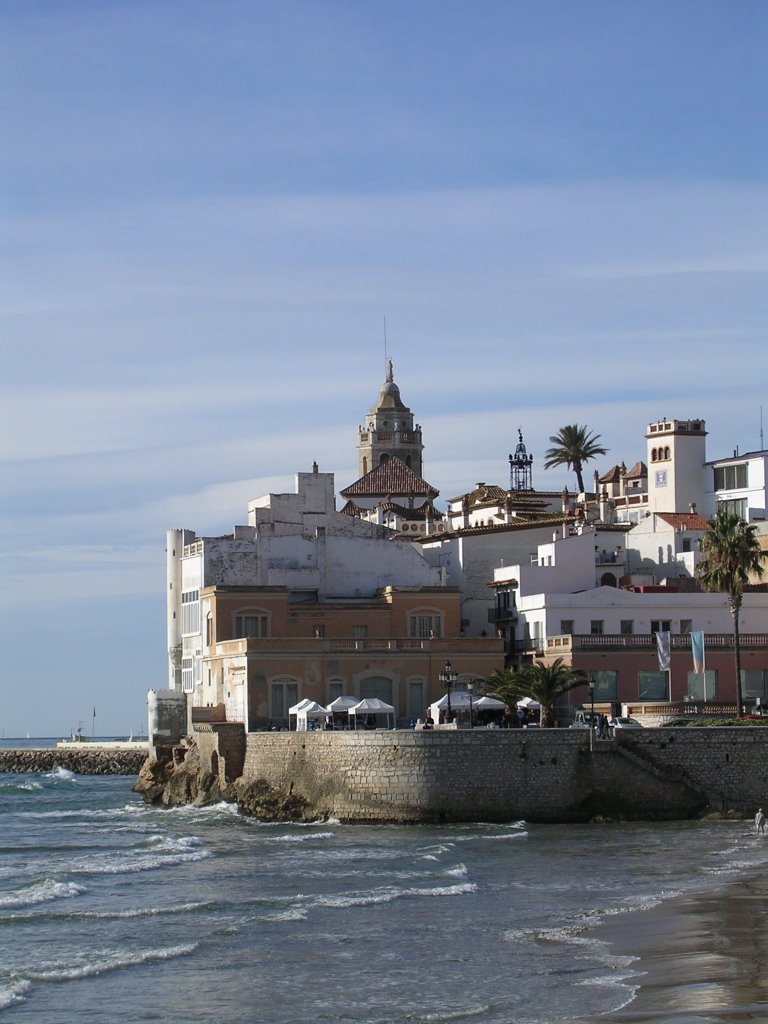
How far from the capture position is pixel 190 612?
8025 cm

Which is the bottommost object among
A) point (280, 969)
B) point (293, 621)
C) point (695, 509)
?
point (280, 969)

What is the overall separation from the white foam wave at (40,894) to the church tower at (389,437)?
106 meters

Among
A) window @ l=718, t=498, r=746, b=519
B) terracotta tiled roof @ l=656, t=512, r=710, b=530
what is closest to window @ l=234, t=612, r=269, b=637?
terracotta tiled roof @ l=656, t=512, r=710, b=530

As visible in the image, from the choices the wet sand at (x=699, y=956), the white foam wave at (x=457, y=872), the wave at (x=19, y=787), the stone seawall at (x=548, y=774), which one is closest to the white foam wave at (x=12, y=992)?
the wet sand at (x=699, y=956)

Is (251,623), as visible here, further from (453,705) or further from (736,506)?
(736,506)

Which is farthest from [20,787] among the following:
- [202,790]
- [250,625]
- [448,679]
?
[448,679]

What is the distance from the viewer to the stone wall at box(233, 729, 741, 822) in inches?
2249

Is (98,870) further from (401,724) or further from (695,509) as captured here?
(695,509)

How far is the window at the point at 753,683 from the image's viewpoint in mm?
72188

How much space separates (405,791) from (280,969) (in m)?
21.6

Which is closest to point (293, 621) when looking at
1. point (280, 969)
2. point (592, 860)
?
point (592, 860)

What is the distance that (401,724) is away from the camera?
69375 millimetres

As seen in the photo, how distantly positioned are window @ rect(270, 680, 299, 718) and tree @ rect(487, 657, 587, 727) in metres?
7.45

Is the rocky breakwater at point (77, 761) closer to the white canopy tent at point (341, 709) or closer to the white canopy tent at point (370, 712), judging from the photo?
the white canopy tent at point (370, 712)
